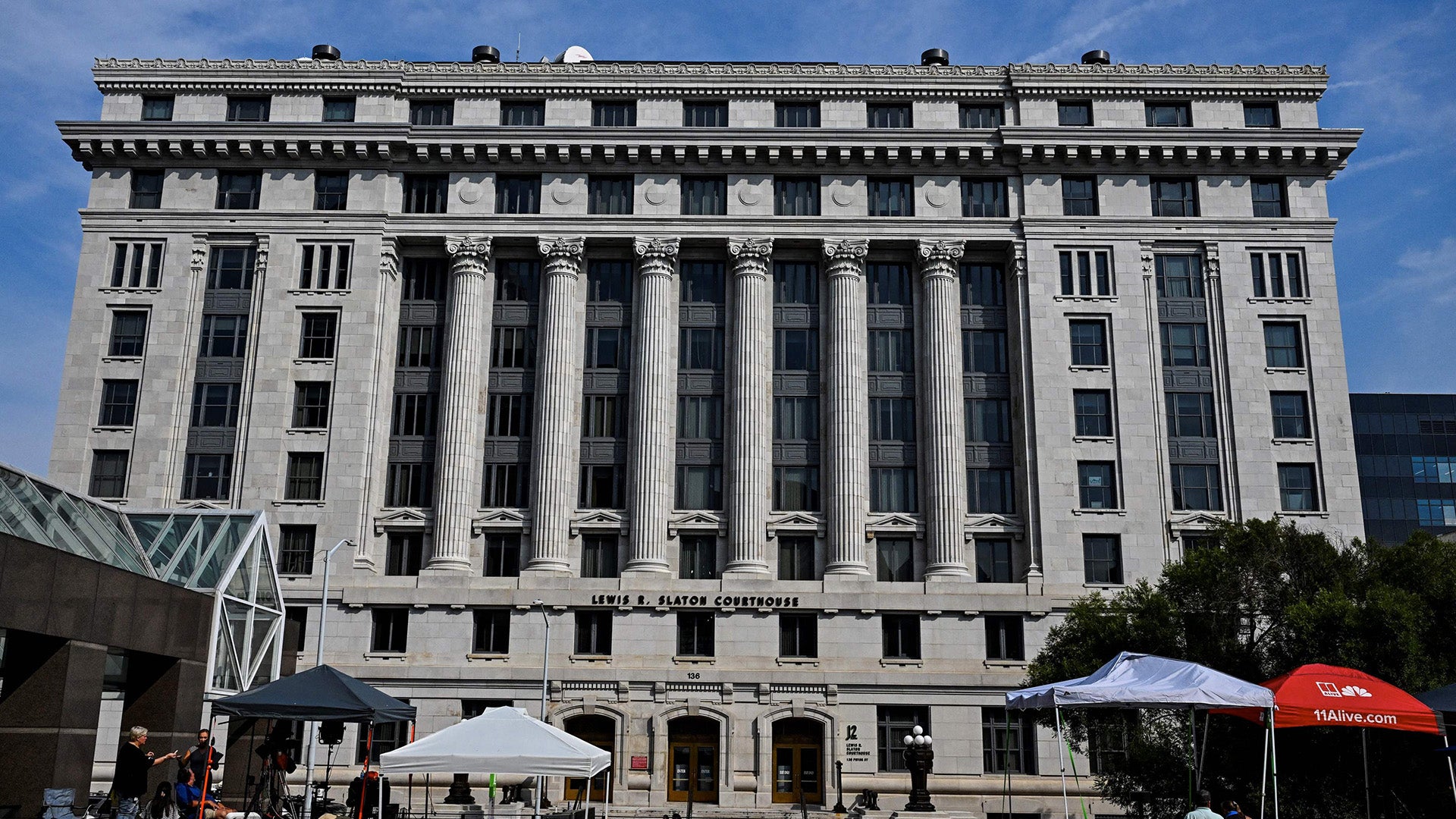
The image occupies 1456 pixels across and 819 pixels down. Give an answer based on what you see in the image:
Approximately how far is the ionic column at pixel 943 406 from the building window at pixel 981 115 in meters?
6.81

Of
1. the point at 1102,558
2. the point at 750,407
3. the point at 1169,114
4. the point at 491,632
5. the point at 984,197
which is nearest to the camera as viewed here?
the point at 491,632

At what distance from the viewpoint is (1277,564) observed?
34.8 m

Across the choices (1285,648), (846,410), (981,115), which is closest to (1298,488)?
(846,410)

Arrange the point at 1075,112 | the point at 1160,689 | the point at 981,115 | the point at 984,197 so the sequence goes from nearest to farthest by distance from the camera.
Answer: the point at 1160,689, the point at 984,197, the point at 1075,112, the point at 981,115

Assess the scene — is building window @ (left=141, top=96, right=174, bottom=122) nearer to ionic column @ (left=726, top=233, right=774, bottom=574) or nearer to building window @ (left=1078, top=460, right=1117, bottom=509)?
ionic column @ (left=726, top=233, right=774, bottom=574)

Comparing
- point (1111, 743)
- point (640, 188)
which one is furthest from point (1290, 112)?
point (1111, 743)

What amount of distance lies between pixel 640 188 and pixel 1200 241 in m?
28.0

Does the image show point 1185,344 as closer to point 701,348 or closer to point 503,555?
point 701,348

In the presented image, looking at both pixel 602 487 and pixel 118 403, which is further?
pixel 602 487

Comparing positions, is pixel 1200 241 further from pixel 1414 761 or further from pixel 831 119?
pixel 1414 761

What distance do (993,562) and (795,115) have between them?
24.8m

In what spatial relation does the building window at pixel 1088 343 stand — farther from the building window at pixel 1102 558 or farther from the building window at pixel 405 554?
the building window at pixel 405 554

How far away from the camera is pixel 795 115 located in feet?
207

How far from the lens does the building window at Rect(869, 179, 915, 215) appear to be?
61625 mm
